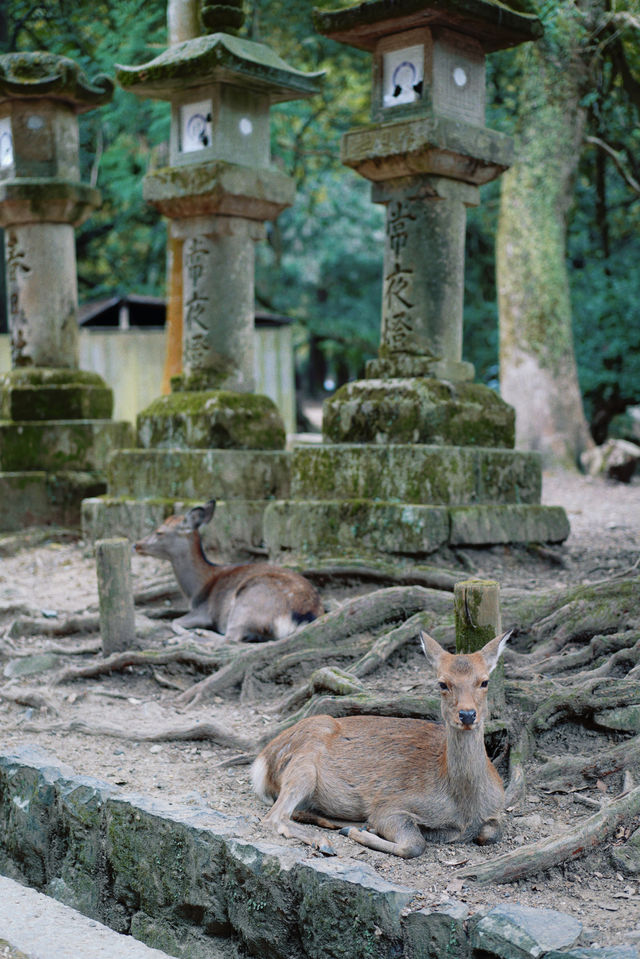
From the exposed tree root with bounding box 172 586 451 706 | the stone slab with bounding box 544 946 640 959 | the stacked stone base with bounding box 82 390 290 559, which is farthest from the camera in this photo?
the stacked stone base with bounding box 82 390 290 559

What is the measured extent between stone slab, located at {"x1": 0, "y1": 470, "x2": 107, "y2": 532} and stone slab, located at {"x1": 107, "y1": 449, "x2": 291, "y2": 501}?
1147 millimetres

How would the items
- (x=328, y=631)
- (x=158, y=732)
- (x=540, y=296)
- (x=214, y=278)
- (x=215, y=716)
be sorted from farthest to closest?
1. (x=540, y=296)
2. (x=214, y=278)
3. (x=328, y=631)
4. (x=215, y=716)
5. (x=158, y=732)

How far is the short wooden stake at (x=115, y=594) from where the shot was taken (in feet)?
21.0

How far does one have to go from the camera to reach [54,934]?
3.57 meters

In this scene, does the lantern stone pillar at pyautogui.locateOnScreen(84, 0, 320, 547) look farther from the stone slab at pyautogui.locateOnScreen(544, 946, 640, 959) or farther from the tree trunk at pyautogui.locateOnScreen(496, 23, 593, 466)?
the tree trunk at pyautogui.locateOnScreen(496, 23, 593, 466)

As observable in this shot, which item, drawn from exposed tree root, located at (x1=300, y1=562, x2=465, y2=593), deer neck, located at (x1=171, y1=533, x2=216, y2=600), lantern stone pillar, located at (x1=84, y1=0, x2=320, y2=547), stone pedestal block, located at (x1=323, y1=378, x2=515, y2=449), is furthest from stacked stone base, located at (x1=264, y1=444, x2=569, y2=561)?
lantern stone pillar, located at (x1=84, y1=0, x2=320, y2=547)

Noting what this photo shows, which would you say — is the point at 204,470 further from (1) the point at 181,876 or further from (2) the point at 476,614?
(1) the point at 181,876

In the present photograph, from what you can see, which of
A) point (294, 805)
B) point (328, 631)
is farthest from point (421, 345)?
point (294, 805)

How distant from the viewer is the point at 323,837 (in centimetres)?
396

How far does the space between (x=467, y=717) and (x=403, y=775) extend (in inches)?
19.0

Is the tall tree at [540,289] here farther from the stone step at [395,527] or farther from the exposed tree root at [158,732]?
the exposed tree root at [158,732]

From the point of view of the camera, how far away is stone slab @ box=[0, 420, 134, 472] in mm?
10391

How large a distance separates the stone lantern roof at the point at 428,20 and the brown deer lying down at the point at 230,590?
3.61 metres

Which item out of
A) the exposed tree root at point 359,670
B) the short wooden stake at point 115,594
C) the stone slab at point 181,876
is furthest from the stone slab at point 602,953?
the short wooden stake at point 115,594
